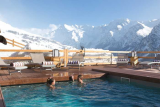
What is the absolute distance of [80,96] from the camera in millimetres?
4027

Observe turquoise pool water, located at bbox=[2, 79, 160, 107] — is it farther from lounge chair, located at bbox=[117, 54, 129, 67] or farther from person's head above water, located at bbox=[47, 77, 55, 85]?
lounge chair, located at bbox=[117, 54, 129, 67]

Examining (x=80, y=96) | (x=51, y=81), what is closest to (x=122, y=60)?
(x=51, y=81)

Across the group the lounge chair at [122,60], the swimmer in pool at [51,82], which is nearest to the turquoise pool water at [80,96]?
the swimmer in pool at [51,82]

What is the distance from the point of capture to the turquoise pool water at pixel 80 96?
3479 millimetres

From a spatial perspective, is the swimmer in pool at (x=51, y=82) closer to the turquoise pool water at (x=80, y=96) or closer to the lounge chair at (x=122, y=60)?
the turquoise pool water at (x=80, y=96)

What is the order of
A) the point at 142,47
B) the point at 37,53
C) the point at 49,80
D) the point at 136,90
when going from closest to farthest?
the point at 136,90, the point at 49,80, the point at 37,53, the point at 142,47

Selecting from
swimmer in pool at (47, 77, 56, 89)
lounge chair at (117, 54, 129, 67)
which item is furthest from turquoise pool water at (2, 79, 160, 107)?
lounge chair at (117, 54, 129, 67)

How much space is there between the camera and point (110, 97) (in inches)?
154

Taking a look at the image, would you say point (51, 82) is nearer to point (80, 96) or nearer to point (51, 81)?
point (51, 81)

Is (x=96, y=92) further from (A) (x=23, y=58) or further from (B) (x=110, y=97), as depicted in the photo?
(A) (x=23, y=58)

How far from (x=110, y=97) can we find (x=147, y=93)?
1.06 metres

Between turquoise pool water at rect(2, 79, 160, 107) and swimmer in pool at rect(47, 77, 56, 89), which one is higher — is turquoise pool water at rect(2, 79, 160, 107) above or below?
below

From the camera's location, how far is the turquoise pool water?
11.4 feet

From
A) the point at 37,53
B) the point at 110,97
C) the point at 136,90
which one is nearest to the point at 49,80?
the point at 110,97
